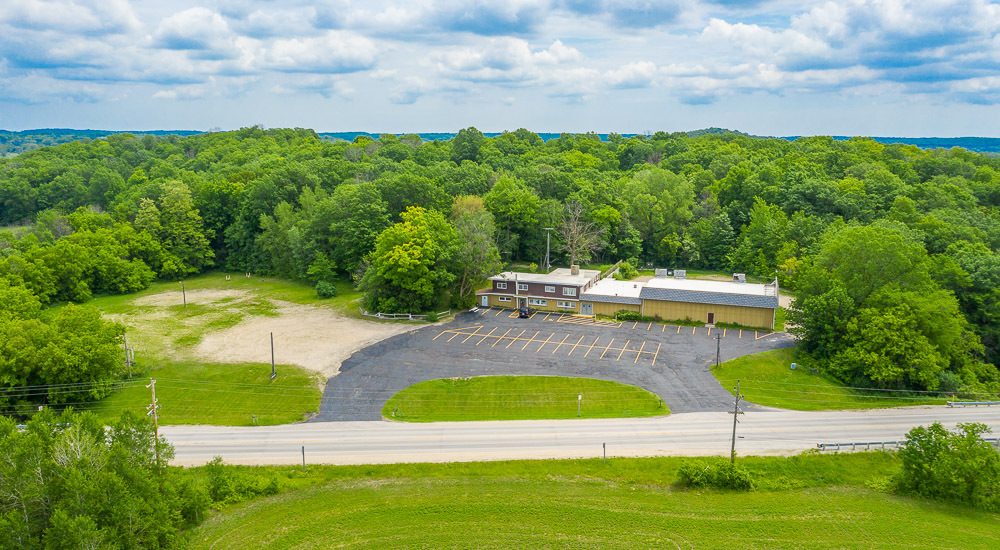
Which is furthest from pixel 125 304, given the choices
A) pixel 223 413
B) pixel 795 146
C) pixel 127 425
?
pixel 795 146

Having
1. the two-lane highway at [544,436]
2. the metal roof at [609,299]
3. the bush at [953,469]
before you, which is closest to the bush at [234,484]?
the two-lane highway at [544,436]

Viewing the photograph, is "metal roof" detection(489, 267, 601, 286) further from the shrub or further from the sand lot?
the sand lot

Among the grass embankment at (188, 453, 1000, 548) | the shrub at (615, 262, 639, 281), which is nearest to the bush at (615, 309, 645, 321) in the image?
the shrub at (615, 262, 639, 281)

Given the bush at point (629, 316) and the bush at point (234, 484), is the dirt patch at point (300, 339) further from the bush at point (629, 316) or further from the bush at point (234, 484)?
the bush at point (629, 316)

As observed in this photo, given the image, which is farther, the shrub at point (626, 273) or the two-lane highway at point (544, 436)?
the shrub at point (626, 273)

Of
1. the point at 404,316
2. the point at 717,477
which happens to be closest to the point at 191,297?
the point at 404,316

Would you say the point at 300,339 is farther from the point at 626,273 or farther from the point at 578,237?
the point at 626,273
